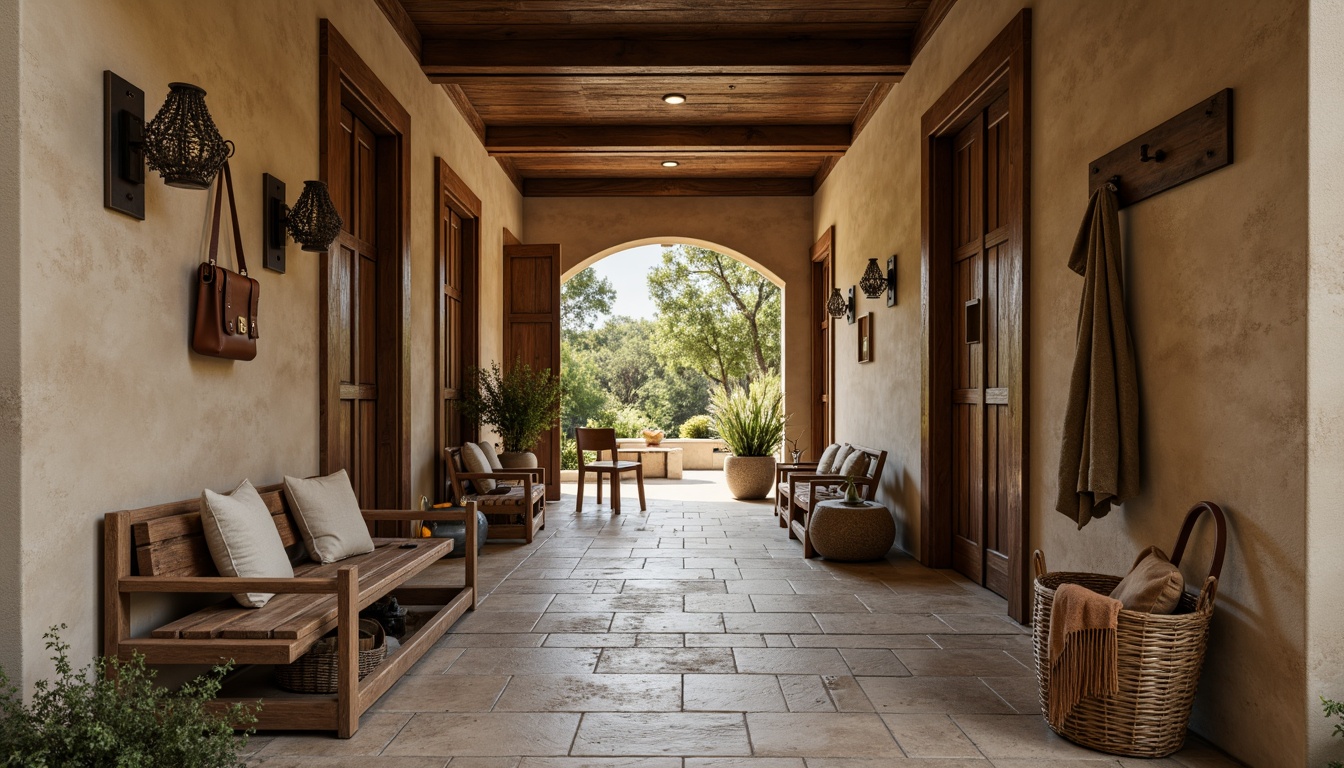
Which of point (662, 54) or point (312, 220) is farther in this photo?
point (662, 54)

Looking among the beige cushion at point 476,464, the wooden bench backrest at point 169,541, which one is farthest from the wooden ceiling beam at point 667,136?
the wooden bench backrest at point 169,541

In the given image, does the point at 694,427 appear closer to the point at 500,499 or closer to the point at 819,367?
the point at 819,367

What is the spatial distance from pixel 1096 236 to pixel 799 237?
6.85 metres

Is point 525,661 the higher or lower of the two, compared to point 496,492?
lower

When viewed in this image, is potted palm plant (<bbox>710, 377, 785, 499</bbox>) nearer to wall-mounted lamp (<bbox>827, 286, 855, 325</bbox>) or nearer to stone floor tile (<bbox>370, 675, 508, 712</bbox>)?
wall-mounted lamp (<bbox>827, 286, 855, 325</bbox>)

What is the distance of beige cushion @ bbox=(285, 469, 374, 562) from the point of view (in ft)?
11.6

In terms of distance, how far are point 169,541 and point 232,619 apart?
1.02ft

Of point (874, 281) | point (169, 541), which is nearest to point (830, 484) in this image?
point (874, 281)

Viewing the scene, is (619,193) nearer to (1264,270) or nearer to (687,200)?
(687,200)

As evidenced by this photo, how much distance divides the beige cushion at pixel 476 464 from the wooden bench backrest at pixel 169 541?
11.4ft

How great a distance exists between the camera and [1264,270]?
94.4 inches

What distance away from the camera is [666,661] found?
136 inches

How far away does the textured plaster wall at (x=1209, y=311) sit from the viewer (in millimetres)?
2303

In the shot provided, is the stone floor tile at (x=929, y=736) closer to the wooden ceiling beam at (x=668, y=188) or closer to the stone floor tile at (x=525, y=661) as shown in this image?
the stone floor tile at (x=525, y=661)
